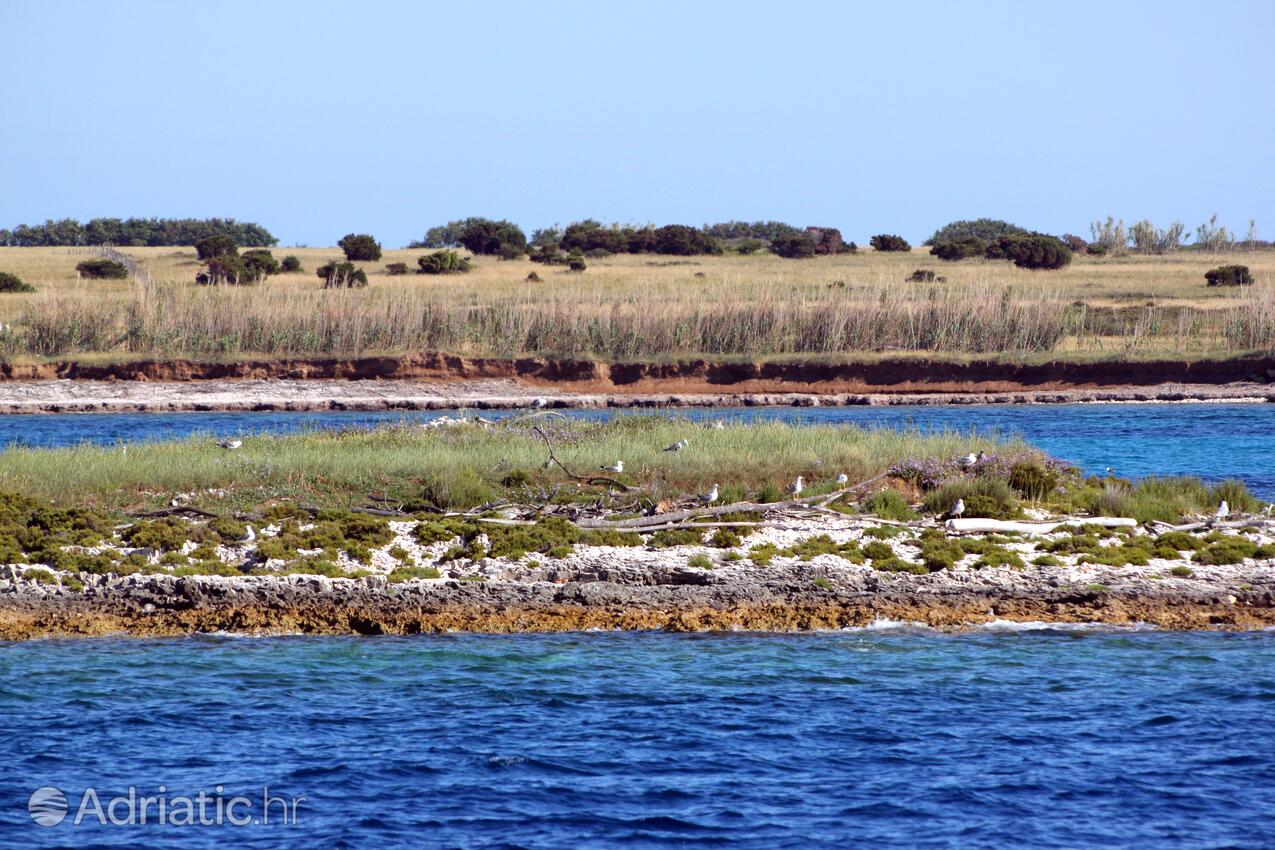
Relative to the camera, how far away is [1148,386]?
4250 centimetres

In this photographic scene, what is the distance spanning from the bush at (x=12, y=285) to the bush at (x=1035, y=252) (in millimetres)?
42636

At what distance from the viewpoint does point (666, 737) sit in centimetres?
1064

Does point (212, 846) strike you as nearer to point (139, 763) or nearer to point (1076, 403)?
point (139, 763)

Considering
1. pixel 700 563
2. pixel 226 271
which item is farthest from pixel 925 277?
pixel 700 563

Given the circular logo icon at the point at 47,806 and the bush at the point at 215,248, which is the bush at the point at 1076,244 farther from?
the circular logo icon at the point at 47,806

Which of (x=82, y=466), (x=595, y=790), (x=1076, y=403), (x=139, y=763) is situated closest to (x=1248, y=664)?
(x=595, y=790)

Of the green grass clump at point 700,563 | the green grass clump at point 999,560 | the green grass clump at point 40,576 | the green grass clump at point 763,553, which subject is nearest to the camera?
the green grass clump at point 40,576

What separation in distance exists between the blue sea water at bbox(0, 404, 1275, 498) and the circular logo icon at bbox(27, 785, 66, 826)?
13.4 meters

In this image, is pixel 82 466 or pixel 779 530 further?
pixel 82 466

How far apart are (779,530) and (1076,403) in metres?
27.6

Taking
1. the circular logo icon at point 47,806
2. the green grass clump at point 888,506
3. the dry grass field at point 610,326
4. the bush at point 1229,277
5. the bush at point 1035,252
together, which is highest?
the bush at point 1035,252

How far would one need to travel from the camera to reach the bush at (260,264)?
61.1 m

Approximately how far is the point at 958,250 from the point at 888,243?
820cm

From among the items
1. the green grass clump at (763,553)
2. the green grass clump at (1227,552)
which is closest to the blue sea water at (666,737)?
the green grass clump at (763,553)
